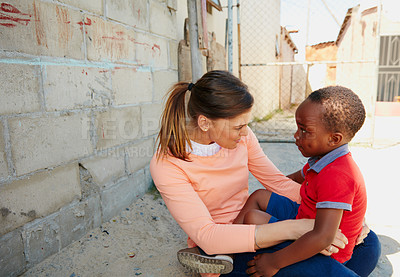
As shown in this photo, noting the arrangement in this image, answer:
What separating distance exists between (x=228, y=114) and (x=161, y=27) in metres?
1.96

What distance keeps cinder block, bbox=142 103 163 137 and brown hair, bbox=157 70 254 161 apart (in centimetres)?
132

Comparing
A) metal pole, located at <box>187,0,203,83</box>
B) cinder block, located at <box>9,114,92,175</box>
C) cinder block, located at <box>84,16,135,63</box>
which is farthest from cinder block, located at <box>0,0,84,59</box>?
metal pole, located at <box>187,0,203,83</box>

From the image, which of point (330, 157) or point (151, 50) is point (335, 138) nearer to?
point (330, 157)

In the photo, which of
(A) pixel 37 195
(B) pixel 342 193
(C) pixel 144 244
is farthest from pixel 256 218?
(A) pixel 37 195

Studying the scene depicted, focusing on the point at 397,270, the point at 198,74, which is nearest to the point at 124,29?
the point at 198,74

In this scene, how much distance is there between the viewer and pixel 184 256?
139cm

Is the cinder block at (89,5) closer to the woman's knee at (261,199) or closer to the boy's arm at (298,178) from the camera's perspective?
the woman's knee at (261,199)

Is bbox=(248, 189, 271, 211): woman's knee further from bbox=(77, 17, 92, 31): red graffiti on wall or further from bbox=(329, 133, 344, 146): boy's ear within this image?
bbox=(77, 17, 92, 31): red graffiti on wall

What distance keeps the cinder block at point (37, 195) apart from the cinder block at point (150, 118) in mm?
953

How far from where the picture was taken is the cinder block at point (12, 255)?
1.54m

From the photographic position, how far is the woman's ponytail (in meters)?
1.47

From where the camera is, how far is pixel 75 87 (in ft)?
6.46

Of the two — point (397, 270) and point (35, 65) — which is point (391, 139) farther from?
point (35, 65)

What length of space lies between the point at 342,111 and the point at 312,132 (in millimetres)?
153
